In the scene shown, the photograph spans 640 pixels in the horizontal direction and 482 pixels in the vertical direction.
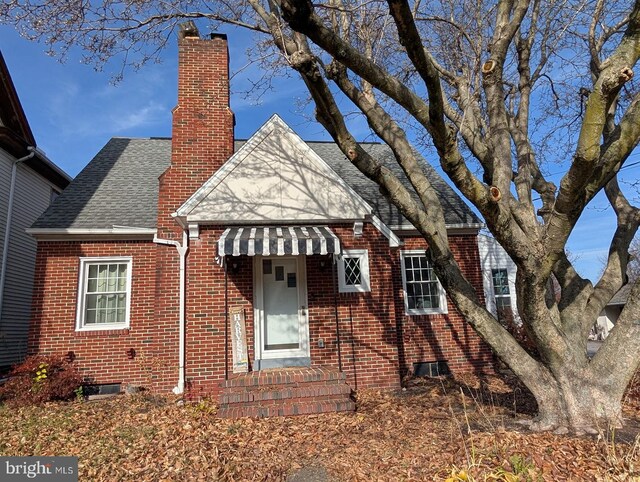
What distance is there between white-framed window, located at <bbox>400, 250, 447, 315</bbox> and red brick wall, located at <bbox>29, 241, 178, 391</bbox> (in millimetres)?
5653

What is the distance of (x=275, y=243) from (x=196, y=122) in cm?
408

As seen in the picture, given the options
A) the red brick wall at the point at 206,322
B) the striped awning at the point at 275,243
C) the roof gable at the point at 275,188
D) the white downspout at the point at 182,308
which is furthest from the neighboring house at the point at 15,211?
the striped awning at the point at 275,243

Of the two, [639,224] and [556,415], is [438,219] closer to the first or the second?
[556,415]

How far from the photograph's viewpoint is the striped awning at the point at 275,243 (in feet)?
24.3

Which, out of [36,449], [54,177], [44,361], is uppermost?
[54,177]

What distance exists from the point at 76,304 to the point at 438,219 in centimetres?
847

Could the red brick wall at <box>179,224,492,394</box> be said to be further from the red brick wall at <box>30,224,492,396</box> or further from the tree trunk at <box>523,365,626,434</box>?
the tree trunk at <box>523,365,626,434</box>

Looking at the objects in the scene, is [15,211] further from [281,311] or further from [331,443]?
[331,443]

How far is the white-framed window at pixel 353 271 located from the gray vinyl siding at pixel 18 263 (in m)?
8.88

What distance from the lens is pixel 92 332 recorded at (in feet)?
30.7

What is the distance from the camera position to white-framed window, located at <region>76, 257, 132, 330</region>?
9555 mm

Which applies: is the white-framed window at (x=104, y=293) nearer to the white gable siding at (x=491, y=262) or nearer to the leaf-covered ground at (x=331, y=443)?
the leaf-covered ground at (x=331, y=443)

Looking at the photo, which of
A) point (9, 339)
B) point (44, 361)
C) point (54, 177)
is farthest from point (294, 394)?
point (54, 177)

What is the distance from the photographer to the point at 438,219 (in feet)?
18.9
